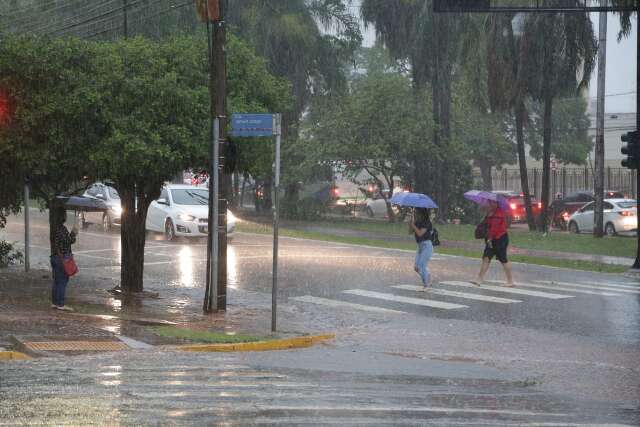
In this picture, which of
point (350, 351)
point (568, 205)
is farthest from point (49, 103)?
point (568, 205)

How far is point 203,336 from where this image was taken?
Answer: 13852 millimetres

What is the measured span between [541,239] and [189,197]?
11.5 meters

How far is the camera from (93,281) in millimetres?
21438

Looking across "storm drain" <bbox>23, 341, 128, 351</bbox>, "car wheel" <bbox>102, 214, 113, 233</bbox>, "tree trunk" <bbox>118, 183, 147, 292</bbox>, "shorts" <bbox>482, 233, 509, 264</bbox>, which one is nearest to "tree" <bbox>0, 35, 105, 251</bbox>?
"tree trunk" <bbox>118, 183, 147, 292</bbox>

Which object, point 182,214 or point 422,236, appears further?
point 182,214

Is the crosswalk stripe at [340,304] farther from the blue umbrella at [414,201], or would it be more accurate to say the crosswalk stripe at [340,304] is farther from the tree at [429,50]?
the tree at [429,50]

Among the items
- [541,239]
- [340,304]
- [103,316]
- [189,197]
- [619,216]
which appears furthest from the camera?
[619,216]

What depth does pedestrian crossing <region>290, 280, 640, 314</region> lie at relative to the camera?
60.5ft

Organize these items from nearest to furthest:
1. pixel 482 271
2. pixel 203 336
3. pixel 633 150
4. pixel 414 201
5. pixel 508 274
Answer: pixel 203 336 → pixel 414 201 → pixel 508 274 → pixel 482 271 → pixel 633 150

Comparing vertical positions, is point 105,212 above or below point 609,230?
above

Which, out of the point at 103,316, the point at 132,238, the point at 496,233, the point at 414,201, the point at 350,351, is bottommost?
the point at 350,351

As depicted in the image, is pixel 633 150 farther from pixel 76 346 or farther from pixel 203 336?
pixel 76 346

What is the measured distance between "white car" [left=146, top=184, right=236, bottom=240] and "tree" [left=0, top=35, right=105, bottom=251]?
12635 mm

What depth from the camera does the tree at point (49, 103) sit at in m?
16.9
